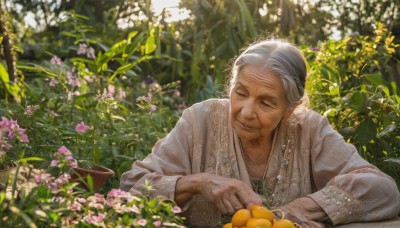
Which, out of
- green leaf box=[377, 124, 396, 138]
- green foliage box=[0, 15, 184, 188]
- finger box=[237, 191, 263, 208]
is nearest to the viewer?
finger box=[237, 191, 263, 208]

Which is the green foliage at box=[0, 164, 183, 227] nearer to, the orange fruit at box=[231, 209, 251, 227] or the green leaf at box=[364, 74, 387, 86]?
the orange fruit at box=[231, 209, 251, 227]

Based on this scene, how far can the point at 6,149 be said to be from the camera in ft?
10.8

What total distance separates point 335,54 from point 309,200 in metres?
2.13

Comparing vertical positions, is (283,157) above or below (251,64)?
below

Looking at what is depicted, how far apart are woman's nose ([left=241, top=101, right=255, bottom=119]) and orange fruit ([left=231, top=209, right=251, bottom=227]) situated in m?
0.51

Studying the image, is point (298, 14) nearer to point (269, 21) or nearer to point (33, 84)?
point (269, 21)

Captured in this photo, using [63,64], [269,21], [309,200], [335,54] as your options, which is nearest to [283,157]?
[309,200]

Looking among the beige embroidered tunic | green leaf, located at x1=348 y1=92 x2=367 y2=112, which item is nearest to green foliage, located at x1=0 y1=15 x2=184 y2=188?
the beige embroidered tunic

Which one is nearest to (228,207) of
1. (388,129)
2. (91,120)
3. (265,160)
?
(265,160)

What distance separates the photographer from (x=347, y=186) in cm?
336

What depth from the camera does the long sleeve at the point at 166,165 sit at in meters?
3.31

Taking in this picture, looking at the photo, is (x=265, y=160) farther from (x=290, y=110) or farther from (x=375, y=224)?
(x=375, y=224)

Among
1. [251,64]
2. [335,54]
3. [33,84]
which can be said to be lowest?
[33,84]

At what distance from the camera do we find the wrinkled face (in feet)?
10.7
